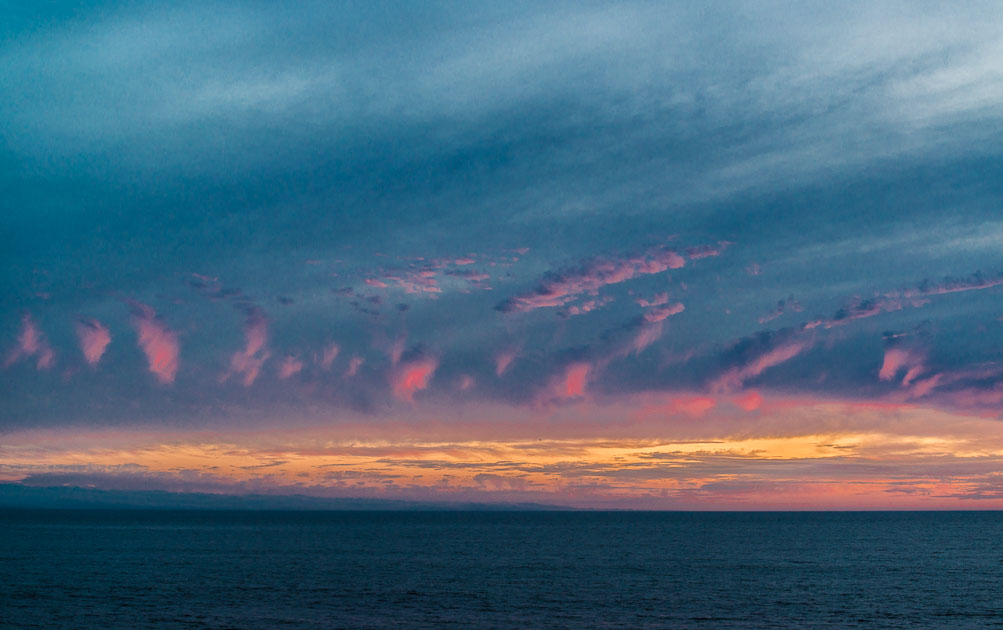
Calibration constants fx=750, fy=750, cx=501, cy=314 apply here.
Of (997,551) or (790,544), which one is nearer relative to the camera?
(997,551)

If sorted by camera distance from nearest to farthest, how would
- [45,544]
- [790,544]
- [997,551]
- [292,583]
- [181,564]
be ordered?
[292,583] → [181,564] → [997,551] → [45,544] → [790,544]

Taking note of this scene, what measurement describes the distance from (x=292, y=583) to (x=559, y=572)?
107 feet

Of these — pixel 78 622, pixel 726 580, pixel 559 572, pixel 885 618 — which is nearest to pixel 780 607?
pixel 885 618

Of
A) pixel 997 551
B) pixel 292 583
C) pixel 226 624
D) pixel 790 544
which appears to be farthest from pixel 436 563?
pixel 997 551

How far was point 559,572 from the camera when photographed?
94.1m

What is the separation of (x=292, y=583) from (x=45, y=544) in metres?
88.1

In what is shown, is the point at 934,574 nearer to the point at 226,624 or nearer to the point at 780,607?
the point at 780,607

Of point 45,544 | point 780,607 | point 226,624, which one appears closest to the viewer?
point 226,624

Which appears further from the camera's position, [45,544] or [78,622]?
[45,544]

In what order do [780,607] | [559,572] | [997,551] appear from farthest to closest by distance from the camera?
[997,551], [559,572], [780,607]

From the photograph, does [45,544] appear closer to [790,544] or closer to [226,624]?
[226,624]

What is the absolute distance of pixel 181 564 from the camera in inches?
4072

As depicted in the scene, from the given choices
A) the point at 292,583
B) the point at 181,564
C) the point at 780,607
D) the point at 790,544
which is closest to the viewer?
the point at 780,607

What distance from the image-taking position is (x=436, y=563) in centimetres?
10650
